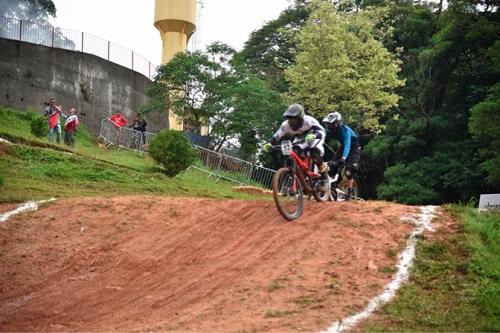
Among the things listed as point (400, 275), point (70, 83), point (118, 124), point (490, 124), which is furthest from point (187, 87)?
point (400, 275)

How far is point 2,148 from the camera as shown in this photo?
19328 mm

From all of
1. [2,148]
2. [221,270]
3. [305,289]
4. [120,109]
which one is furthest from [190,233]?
[120,109]

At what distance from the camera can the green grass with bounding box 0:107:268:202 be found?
1598 centimetres

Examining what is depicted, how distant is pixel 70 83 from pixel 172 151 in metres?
14.4

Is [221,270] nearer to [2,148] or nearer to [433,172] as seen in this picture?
[2,148]

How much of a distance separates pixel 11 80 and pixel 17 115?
121 inches

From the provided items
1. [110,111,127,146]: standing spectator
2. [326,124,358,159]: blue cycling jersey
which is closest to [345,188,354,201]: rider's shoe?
[326,124,358,159]: blue cycling jersey

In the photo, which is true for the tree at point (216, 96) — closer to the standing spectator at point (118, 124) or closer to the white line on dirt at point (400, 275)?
the standing spectator at point (118, 124)

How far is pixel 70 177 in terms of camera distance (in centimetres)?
1806

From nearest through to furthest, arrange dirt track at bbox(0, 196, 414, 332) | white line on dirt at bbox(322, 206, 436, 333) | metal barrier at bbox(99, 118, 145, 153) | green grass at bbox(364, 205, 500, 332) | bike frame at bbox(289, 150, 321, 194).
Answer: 1. white line on dirt at bbox(322, 206, 436, 333)
2. green grass at bbox(364, 205, 500, 332)
3. dirt track at bbox(0, 196, 414, 332)
4. bike frame at bbox(289, 150, 321, 194)
5. metal barrier at bbox(99, 118, 145, 153)

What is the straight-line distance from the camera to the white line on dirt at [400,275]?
6.88 m

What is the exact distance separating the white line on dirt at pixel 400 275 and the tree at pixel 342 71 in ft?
63.1

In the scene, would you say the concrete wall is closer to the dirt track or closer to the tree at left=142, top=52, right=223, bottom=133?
the tree at left=142, top=52, right=223, bottom=133

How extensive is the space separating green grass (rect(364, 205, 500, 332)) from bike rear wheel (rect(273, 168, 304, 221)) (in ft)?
7.76
